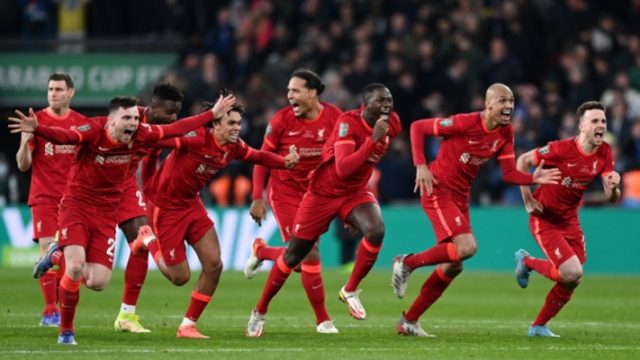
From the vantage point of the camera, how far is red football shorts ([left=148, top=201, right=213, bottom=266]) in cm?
1433

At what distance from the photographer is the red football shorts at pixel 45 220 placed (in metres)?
15.7

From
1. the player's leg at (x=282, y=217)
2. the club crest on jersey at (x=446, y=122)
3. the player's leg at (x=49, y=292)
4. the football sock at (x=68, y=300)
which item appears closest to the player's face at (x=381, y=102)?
the club crest on jersey at (x=446, y=122)

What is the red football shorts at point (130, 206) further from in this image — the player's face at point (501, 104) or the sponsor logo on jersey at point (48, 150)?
the player's face at point (501, 104)

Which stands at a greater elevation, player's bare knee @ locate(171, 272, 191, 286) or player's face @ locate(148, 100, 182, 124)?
player's face @ locate(148, 100, 182, 124)

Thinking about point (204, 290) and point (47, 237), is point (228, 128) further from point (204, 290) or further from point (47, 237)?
point (47, 237)

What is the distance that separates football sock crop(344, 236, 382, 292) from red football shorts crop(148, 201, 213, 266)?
4.81ft

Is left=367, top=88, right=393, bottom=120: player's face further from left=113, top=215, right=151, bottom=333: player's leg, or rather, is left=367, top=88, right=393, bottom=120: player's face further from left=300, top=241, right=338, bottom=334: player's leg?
left=113, top=215, right=151, bottom=333: player's leg

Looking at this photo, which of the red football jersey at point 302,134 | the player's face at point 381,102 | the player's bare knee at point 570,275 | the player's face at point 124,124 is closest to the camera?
the player's face at point 124,124

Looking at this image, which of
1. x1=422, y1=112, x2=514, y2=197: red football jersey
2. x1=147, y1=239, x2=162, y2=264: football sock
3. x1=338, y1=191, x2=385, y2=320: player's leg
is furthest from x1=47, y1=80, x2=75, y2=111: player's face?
x1=422, y1=112, x2=514, y2=197: red football jersey

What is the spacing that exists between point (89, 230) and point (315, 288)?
7.90 ft

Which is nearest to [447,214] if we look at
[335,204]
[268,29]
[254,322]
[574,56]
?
[335,204]

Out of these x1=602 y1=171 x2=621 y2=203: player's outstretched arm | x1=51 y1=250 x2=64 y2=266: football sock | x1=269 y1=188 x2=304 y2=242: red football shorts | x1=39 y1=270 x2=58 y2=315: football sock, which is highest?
x1=602 y1=171 x2=621 y2=203: player's outstretched arm

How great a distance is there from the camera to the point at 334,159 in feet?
47.4

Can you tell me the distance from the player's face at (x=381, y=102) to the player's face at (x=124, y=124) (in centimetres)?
228
